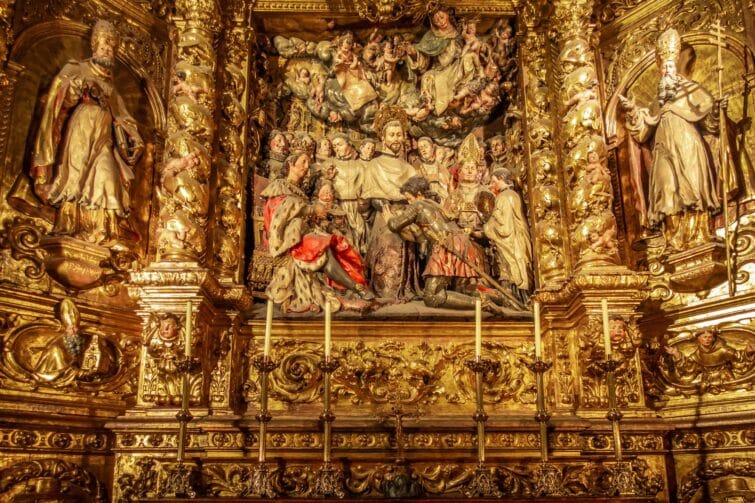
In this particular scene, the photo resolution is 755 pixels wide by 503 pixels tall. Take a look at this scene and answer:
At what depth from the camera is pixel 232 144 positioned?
7.56m

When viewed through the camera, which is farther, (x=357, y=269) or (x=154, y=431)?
(x=357, y=269)

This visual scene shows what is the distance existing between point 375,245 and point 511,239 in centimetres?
126

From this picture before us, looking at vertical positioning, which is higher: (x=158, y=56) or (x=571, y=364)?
(x=158, y=56)

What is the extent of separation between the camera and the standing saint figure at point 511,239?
24.1 ft

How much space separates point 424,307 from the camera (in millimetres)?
7105

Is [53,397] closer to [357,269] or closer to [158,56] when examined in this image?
[357,269]

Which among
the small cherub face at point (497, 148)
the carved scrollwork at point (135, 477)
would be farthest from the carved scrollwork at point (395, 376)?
the small cherub face at point (497, 148)

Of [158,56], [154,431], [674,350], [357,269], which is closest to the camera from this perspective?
[154,431]

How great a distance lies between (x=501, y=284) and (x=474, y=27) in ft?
8.92

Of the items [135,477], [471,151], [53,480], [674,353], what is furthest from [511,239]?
[53,480]

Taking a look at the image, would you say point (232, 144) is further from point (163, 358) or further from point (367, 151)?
point (163, 358)

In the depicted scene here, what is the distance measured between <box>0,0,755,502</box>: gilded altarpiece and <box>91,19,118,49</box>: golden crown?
0.17ft

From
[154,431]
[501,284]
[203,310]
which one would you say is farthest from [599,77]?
Answer: [154,431]

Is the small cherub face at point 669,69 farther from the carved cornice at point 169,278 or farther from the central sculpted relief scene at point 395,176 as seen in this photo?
the carved cornice at point 169,278
